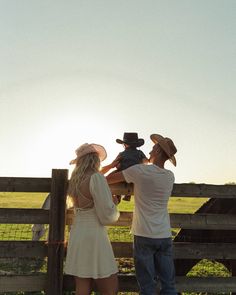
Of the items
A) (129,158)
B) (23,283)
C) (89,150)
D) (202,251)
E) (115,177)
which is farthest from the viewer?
(202,251)

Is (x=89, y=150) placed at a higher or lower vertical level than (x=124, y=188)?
higher

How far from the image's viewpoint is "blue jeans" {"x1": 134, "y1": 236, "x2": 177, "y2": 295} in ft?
17.9

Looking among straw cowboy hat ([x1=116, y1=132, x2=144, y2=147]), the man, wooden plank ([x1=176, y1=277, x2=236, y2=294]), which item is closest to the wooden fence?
wooden plank ([x1=176, y1=277, x2=236, y2=294])

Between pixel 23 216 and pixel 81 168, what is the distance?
1.40 metres

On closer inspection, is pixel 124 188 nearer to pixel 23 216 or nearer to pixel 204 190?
pixel 204 190

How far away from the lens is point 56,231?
20.3 feet

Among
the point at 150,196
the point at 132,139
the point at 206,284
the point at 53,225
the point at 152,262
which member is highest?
the point at 132,139

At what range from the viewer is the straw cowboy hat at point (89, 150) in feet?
17.5

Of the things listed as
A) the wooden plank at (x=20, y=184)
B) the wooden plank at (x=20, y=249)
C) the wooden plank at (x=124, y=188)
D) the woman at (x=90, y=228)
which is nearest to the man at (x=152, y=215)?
the woman at (x=90, y=228)

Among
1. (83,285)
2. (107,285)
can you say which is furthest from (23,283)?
(107,285)

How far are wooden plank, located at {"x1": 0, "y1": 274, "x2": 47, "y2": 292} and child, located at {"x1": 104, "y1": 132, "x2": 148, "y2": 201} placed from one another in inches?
72.7

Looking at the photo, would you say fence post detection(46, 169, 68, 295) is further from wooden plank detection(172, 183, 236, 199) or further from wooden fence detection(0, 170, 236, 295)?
wooden plank detection(172, 183, 236, 199)

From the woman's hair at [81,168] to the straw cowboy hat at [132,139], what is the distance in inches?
29.3

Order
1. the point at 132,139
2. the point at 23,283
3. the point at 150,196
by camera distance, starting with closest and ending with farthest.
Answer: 1. the point at 150,196
2. the point at 132,139
3. the point at 23,283
